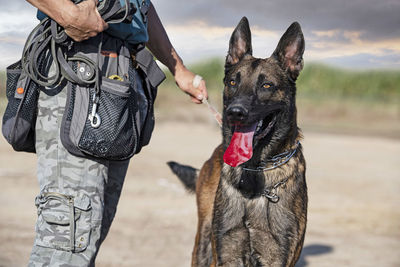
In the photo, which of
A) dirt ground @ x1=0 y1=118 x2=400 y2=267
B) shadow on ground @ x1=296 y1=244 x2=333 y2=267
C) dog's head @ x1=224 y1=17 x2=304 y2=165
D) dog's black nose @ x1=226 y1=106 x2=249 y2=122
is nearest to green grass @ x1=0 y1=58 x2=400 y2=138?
dirt ground @ x1=0 y1=118 x2=400 y2=267

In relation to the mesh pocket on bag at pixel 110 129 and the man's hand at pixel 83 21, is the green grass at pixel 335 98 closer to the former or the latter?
the mesh pocket on bag at pixel 110 129

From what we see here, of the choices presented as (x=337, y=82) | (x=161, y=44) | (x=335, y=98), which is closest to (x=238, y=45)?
(x=161, y=44)

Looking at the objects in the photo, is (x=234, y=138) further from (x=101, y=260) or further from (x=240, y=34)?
(x=101, y=260)

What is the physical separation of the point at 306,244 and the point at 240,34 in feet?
10.5

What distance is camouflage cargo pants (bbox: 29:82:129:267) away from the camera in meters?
2.77

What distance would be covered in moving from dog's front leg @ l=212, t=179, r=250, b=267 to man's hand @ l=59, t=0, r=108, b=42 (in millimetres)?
1548

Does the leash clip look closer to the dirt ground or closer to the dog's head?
the dog's head

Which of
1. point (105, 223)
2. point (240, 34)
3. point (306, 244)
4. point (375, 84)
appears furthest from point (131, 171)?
point (375, 84)

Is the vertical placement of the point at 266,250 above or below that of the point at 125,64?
below

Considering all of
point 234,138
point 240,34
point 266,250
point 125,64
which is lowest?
A: point 266,250

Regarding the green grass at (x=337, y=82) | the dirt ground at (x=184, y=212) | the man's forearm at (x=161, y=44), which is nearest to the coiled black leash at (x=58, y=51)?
the man's forearm at (x=161, y=44)

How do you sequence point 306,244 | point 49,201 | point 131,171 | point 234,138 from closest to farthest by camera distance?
point 49,201 < point 234,138 < point 306,244 < point 131,171

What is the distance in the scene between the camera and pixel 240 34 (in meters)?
4.03

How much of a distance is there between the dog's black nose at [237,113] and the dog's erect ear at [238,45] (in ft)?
2.76
